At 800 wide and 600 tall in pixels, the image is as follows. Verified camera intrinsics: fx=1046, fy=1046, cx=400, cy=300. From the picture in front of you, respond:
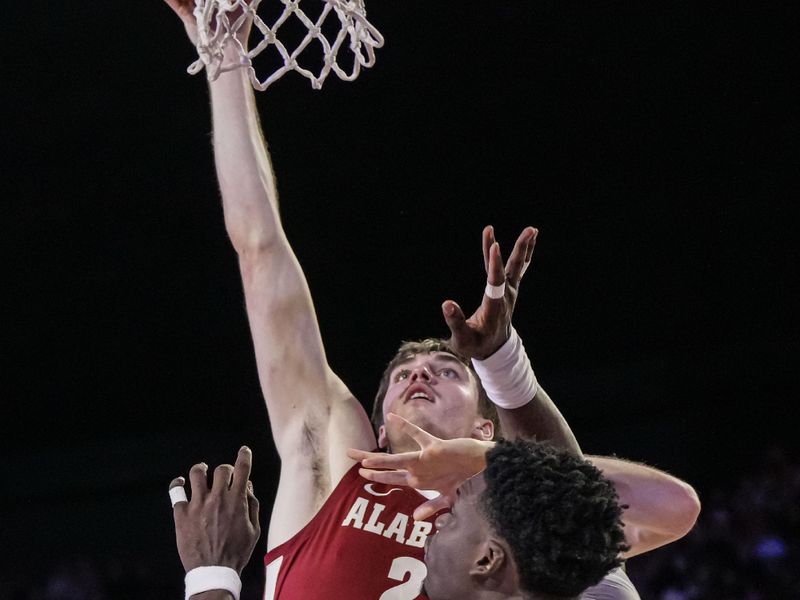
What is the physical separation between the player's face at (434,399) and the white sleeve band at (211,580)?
1021 mm

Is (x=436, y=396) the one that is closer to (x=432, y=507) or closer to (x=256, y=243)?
(x=256, y=243)

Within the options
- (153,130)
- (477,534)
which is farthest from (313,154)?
(477,534)

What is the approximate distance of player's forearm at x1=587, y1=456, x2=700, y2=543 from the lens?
2449 millimetres

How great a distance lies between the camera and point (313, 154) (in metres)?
6.45

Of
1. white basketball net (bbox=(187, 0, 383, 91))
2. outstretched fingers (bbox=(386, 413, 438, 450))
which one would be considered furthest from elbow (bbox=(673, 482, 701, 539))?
white basketball net (bbox=(187, 0, 383, 91))

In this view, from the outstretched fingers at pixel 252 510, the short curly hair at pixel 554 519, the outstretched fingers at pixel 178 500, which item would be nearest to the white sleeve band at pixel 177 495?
the outstretched fingers at pixel 178 500

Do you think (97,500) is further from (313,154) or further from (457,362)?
(457,362)

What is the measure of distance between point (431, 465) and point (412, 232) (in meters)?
4.57

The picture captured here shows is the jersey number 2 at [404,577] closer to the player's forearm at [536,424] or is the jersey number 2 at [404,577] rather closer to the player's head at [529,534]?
the player's forearm at [536,424]

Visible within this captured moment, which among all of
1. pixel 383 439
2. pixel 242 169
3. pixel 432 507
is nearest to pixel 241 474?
pixel 432 507

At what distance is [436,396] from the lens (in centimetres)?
299

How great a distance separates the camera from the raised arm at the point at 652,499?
2.45m

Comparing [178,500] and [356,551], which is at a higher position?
[178,500]

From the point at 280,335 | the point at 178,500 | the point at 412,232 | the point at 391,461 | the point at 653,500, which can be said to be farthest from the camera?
the point at 412,232
